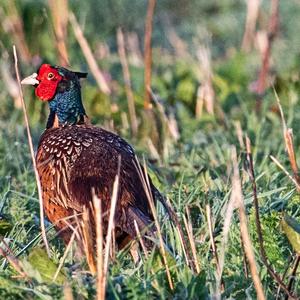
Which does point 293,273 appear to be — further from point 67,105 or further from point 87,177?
point 67,105

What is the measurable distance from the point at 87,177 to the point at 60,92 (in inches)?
39.8

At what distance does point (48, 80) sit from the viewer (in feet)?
18.3

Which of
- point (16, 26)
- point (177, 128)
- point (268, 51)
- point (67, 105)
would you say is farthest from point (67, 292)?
point (16, 26)

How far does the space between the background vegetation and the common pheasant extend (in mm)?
138

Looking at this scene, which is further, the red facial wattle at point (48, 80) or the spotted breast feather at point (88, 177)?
the red facial wattle at point (48, 80)

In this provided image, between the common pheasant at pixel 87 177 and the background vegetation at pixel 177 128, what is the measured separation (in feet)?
0.45

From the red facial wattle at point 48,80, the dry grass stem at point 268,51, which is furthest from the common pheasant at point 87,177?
the dry grass stem at point 268,51

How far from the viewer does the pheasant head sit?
5.56 metres

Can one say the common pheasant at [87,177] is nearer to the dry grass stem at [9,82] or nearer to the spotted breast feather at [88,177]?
the spotted breast feather at [88,177]

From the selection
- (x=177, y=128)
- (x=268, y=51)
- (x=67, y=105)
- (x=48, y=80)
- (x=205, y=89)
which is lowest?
(x=177, y=128)

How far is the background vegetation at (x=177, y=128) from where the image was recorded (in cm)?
381

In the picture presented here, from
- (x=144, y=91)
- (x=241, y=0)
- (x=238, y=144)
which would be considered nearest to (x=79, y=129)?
(x=238, y=144)

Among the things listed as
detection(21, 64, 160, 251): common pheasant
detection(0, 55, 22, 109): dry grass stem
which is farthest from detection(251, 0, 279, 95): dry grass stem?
detection(21, 64, 160, 251): common pheasant

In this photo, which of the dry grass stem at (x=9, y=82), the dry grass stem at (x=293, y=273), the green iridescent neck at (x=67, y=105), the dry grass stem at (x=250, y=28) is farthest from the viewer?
the dry grass stem at (x=250, y=28)
